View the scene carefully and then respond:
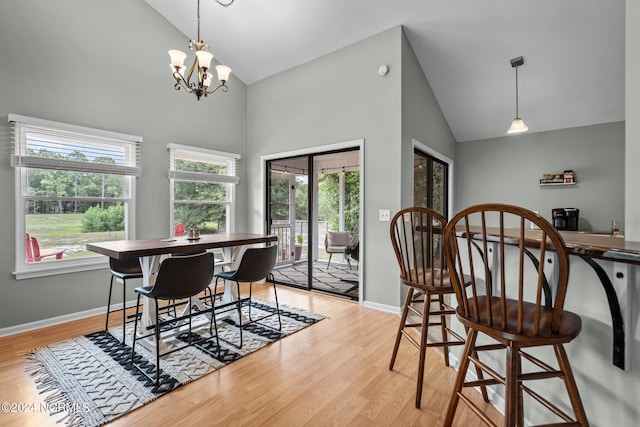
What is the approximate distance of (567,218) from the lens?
172 inches

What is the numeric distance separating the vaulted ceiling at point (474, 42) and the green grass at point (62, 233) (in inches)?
105

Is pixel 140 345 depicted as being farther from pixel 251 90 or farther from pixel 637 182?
pixel 251 90

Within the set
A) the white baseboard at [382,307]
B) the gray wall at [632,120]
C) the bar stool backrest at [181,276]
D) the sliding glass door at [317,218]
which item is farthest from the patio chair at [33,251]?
the gray wall at [632,120]

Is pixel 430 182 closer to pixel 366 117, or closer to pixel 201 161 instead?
pixel 366 117

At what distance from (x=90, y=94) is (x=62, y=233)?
1527 millimetres

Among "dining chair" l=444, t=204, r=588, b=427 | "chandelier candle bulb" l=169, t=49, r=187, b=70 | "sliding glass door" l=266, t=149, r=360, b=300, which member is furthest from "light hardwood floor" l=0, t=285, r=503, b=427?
"chandelier candle bulb" l=169, t=49, r=187, b=70

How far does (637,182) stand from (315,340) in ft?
7.78

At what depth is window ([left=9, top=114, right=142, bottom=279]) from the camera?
2920 mm

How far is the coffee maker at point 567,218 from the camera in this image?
4348 millimetres

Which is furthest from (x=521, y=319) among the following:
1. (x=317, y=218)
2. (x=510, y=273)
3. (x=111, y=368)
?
(x=317, y=218)

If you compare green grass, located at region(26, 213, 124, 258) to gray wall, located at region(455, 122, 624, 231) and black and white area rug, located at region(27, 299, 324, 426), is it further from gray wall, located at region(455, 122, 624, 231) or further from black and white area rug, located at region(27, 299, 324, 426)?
gray wall, located at region(455, 122, 624, 231)

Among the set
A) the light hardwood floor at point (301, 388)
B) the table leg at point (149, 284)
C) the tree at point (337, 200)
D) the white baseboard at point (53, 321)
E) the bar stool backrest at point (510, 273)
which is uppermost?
the tree at point (337, 200)

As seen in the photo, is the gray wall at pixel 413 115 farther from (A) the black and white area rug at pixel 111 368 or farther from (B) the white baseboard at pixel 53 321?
(B) the white baseboard at pixel 53 321

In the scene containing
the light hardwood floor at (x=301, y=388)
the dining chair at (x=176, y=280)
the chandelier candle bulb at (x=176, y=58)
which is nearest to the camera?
the light hardwood floor at (x=301, y=388)
